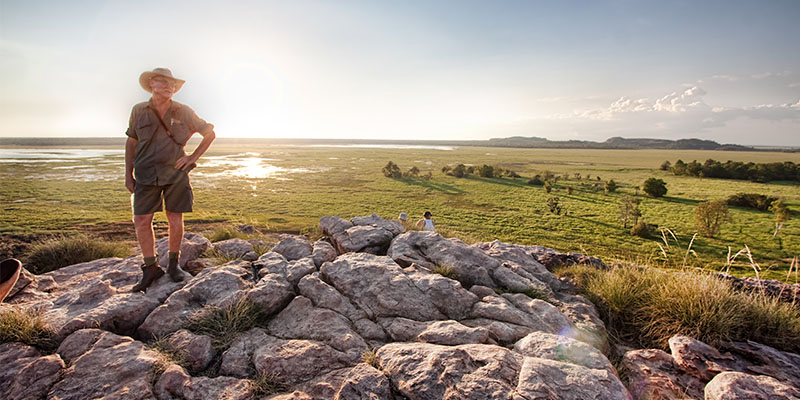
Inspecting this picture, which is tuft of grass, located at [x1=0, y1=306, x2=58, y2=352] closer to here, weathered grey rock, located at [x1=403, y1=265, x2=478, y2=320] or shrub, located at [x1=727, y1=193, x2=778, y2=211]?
weathered grey rock, located at [x1=403, y1=265, x2=478, y2=320]

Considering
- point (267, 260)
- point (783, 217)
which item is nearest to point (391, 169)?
point (783, 217)

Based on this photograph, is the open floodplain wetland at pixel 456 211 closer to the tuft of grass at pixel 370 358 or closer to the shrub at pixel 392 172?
the tuft of grass at pixel 370 358

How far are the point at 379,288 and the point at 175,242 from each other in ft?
10.6

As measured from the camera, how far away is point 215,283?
468cm

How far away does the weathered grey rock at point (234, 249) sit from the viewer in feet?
20.7

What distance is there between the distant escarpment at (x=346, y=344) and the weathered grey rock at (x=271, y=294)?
0.07 feet

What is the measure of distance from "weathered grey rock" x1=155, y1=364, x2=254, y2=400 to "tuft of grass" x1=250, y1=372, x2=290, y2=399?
1.9 inches

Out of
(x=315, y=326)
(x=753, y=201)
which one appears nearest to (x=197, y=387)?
(x=315, y=326)

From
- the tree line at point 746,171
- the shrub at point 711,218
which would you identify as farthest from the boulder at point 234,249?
the tree line at point 746,171

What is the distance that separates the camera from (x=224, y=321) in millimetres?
3998

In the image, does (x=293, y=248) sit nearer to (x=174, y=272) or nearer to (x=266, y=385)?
(x=174, y=272)

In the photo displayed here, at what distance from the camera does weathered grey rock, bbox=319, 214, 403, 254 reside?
6770mm

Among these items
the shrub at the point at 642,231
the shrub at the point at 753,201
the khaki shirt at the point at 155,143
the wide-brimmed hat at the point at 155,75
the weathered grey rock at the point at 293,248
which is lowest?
the shrub at the point at 642,231

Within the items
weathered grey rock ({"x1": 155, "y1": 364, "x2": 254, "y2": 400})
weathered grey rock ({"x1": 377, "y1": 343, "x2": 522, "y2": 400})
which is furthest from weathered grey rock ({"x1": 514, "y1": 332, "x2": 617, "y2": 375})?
weathered grey rock ({"x1": 155, "y1": 364, "x2": 254, "y2": 400})
